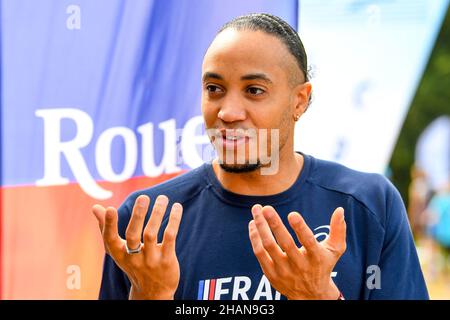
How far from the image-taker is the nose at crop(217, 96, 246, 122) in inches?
98.6

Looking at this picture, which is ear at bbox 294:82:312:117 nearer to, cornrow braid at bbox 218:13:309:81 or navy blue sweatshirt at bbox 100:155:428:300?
cornrow braid at bbox 218:13:309:81

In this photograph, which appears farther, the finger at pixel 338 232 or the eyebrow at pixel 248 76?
the eyebrow at pixel 248 76

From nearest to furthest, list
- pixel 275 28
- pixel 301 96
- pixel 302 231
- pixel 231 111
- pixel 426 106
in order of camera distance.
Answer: pixel 302 231 → pixel 231 111 → pixel 275 28 → pixel 301 96 → pixel 426 106

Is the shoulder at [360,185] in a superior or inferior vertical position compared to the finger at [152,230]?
superior

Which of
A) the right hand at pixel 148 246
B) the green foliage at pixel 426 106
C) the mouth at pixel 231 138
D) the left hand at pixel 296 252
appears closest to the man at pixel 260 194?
the mouth at pixel 231 138

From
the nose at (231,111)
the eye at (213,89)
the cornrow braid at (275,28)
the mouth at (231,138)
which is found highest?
the cornrow braid at (275,28)

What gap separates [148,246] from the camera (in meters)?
2.18

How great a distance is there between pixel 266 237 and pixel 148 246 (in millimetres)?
301

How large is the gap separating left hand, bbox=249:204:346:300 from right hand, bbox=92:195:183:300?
22cm

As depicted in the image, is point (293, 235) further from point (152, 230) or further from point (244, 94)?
point (152, 230)

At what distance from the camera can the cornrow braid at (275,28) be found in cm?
262

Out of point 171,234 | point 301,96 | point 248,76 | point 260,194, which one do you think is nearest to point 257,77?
point 248,76

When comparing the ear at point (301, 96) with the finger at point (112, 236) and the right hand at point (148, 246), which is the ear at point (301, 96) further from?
the finger at point (112, 236)
